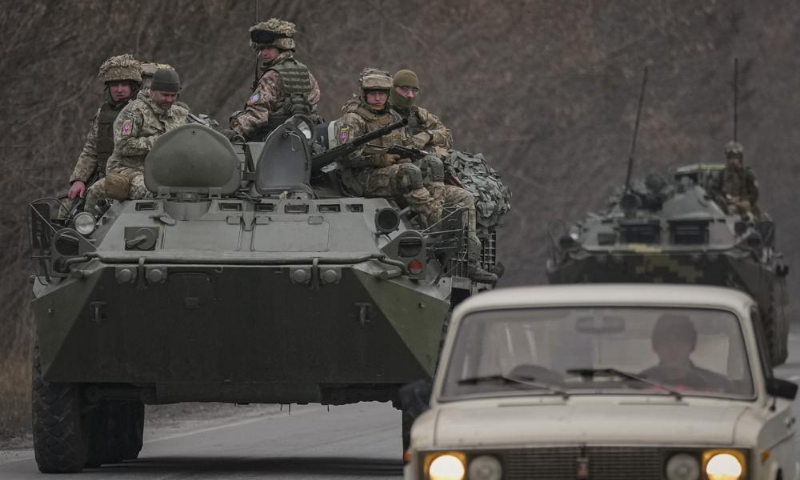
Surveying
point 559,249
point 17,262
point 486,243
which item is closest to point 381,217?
point 486,243

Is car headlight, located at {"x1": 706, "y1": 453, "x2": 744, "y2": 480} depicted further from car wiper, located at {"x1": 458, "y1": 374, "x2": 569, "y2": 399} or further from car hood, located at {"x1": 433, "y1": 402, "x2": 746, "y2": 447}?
car wiper, located at {"x1": 458, "y1": 374, "x2": 569, "y2": 399}

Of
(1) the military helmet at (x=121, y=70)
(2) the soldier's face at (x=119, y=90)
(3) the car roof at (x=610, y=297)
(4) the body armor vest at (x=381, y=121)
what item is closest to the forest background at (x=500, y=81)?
(2) the soldier's face at (x=119, y=90)

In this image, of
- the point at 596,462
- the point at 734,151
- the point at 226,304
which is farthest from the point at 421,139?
the point at 734,151

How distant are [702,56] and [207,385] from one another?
91.4 ft

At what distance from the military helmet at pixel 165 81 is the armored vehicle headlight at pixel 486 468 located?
24.5 feet

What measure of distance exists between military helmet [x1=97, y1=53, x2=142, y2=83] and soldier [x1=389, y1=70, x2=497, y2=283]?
1.85m

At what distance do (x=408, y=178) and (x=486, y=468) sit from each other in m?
7.06

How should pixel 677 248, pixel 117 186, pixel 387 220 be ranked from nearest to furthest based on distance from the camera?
pixel 387 220, pixel 117 186, pixel 677 248

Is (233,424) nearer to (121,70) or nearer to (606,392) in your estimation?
(121,70)

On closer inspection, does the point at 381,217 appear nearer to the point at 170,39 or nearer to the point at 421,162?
the point at 421,162

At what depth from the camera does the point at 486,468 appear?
25.5 feet

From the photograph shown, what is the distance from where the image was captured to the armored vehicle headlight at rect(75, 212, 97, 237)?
45.1 ft

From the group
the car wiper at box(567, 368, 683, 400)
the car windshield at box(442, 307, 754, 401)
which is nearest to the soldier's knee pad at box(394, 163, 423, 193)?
the car windshield at box(442, 307, 754, 401)

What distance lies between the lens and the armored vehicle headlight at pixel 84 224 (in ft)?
45.1
